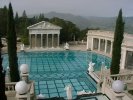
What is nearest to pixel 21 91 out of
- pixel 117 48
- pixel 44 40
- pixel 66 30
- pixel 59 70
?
pixel 117 48

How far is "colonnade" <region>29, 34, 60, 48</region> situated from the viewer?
153ft

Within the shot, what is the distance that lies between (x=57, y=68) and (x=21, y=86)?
23.3m

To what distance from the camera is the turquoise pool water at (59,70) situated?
74.2 ft

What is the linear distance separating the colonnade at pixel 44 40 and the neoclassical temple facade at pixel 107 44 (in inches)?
352

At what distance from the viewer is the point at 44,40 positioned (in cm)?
4784

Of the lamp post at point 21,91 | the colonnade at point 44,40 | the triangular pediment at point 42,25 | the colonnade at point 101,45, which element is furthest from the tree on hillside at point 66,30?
the lamp post at point 21,91

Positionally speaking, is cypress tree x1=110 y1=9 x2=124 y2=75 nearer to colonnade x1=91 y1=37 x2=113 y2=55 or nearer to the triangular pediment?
colonnade x1=91 y1=37 x2=113 y2=55

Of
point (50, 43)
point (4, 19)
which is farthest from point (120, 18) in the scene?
point (4, 19)

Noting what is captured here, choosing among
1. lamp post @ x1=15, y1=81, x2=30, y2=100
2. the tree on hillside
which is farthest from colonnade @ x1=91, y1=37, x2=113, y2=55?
lamp post @ x1=15, y1=81, x2=30, y2=100

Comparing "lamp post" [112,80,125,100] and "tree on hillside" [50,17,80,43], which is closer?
"lamp post" [112,80,125,100]

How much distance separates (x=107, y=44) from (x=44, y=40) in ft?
52.6

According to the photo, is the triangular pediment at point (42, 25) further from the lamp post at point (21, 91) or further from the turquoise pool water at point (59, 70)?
the lamp post at point (21, 91)

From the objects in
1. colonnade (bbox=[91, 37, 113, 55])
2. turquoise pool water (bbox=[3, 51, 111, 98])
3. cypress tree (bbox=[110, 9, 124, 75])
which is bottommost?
turquoise pool water (bbox=[3, 51, 111, 98])

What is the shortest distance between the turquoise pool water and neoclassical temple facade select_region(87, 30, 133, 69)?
3055 mm
